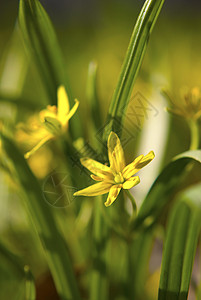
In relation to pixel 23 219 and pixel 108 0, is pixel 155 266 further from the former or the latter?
pixel 108 0

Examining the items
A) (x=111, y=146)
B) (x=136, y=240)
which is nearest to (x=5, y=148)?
(x=111, y=146)

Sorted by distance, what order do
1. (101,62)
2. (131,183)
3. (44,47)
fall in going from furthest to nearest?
(101,62) → (44,47) → (131,183)

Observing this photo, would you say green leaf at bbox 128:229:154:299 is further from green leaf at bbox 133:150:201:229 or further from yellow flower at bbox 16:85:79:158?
yellow flower at bbox 16:85:79:158

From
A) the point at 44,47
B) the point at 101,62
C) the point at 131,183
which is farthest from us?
the point at 101,62

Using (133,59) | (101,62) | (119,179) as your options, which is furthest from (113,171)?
(101,62)

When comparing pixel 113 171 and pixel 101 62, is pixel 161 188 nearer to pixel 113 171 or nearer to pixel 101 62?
pixel 113 171

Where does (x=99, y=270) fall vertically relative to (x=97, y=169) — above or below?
below

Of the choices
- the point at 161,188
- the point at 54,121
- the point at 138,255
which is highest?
the point at 54,121

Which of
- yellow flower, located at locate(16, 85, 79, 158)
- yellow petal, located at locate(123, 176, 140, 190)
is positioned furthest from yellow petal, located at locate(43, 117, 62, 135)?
yellow petal, located at locate(123, 176, 140, 190)

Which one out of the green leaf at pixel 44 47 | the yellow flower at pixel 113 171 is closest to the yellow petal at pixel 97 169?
the yellow flower at pixel 113 171
